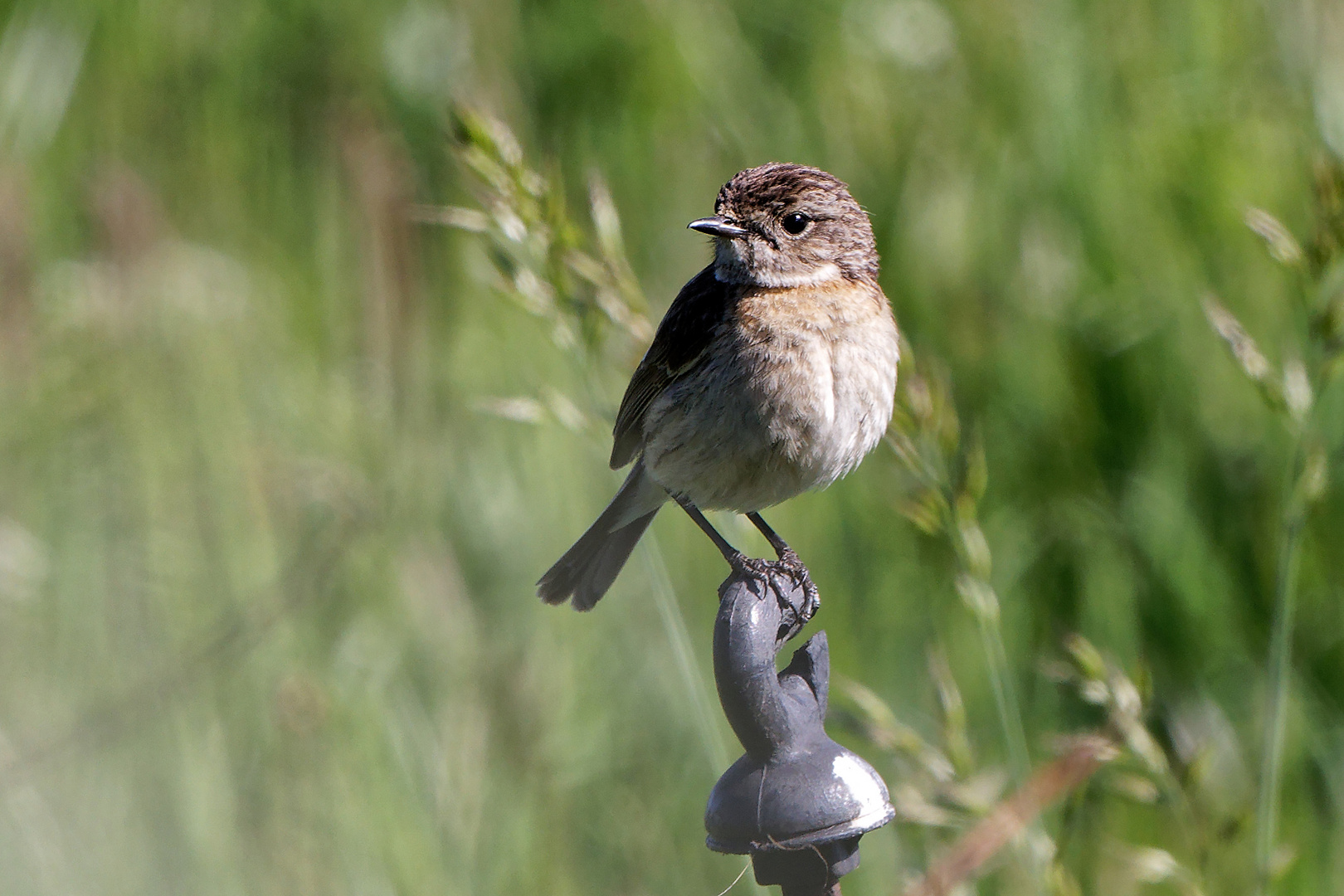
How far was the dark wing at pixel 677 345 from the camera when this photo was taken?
126 inches

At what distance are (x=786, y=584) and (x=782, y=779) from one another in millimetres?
1395

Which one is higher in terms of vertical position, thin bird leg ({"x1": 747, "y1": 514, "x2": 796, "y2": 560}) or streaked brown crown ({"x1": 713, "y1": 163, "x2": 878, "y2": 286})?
streaked brown crown ({"x1": 713, "y1": 163, "x2": 878, "y2": 286})

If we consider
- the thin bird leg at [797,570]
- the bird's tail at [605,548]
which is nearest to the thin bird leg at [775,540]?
the thin bird leg at [797,570]

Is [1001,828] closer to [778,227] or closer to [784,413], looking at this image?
[784,413]

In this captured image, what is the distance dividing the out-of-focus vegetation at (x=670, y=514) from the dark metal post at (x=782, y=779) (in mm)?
531

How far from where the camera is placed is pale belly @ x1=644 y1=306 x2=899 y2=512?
9.73 feet

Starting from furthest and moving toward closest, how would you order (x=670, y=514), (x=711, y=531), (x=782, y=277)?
(x=670, y=514) < (x=711, y=531) < (x=782, y=277)

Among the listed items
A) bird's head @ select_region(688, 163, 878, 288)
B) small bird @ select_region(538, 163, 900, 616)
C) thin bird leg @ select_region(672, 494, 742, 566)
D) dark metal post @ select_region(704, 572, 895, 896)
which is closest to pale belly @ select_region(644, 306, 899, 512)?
small bird @ select_region(538, 163, 900, 616)

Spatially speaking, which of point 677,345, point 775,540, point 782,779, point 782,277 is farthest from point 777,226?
point 782,779

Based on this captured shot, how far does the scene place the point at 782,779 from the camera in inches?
62.8

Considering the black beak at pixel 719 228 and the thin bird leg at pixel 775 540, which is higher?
the black beak at pixel 719 228

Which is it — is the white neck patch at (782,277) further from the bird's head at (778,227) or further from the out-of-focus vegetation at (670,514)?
the out-of-focus vegetation at (670,514)

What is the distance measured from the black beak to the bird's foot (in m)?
0.72

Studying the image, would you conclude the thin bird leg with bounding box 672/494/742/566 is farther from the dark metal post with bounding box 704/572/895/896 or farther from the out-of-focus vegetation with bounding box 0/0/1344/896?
the dark metal post with bounding box 704/572/895/896
